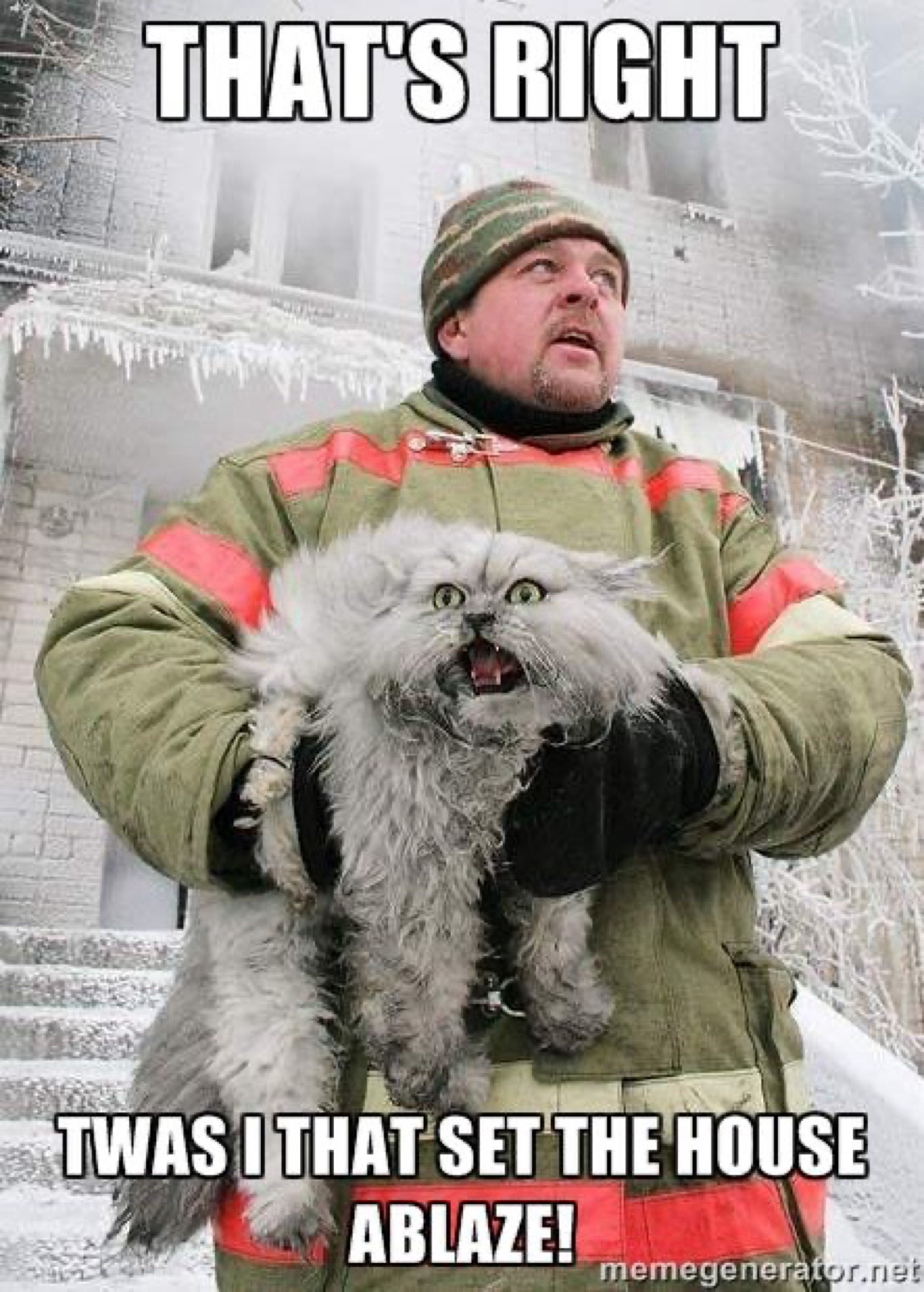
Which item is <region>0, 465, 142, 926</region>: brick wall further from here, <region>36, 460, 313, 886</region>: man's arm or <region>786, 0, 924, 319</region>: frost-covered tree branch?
<region>786, 0, 924, 319</region>: frost-covered tree branch

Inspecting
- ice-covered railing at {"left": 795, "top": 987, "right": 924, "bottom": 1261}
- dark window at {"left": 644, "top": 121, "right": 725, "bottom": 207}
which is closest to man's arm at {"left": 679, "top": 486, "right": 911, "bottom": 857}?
ice-covered railing at {"left": 795, "top": 987, "right": 924, "bottom": 1261}

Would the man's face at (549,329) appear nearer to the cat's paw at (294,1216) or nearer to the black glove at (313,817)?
the black glove at (313,817)

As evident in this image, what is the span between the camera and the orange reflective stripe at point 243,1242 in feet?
3.90

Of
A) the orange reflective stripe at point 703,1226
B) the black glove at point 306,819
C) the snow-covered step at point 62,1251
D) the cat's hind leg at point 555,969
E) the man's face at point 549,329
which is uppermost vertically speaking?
the man's face at point 549,329

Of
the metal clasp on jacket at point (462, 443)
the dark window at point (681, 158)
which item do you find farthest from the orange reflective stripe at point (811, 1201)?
→ the dark window at point (681, 158)

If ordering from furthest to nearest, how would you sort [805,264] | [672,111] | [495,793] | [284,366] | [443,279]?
[805,264]
[284,366]
[672,111]
[443,279]
[495,793]

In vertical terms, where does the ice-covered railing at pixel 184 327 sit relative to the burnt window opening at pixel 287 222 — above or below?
below

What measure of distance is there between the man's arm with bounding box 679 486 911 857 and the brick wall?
9.31 feet

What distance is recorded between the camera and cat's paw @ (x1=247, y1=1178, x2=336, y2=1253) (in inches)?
46.3

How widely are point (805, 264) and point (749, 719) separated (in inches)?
157

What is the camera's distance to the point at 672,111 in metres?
3.67

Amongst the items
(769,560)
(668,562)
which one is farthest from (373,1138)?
(769,560)

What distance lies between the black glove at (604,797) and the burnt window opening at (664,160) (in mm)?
3812

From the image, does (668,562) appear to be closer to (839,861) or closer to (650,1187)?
(650,1187)
